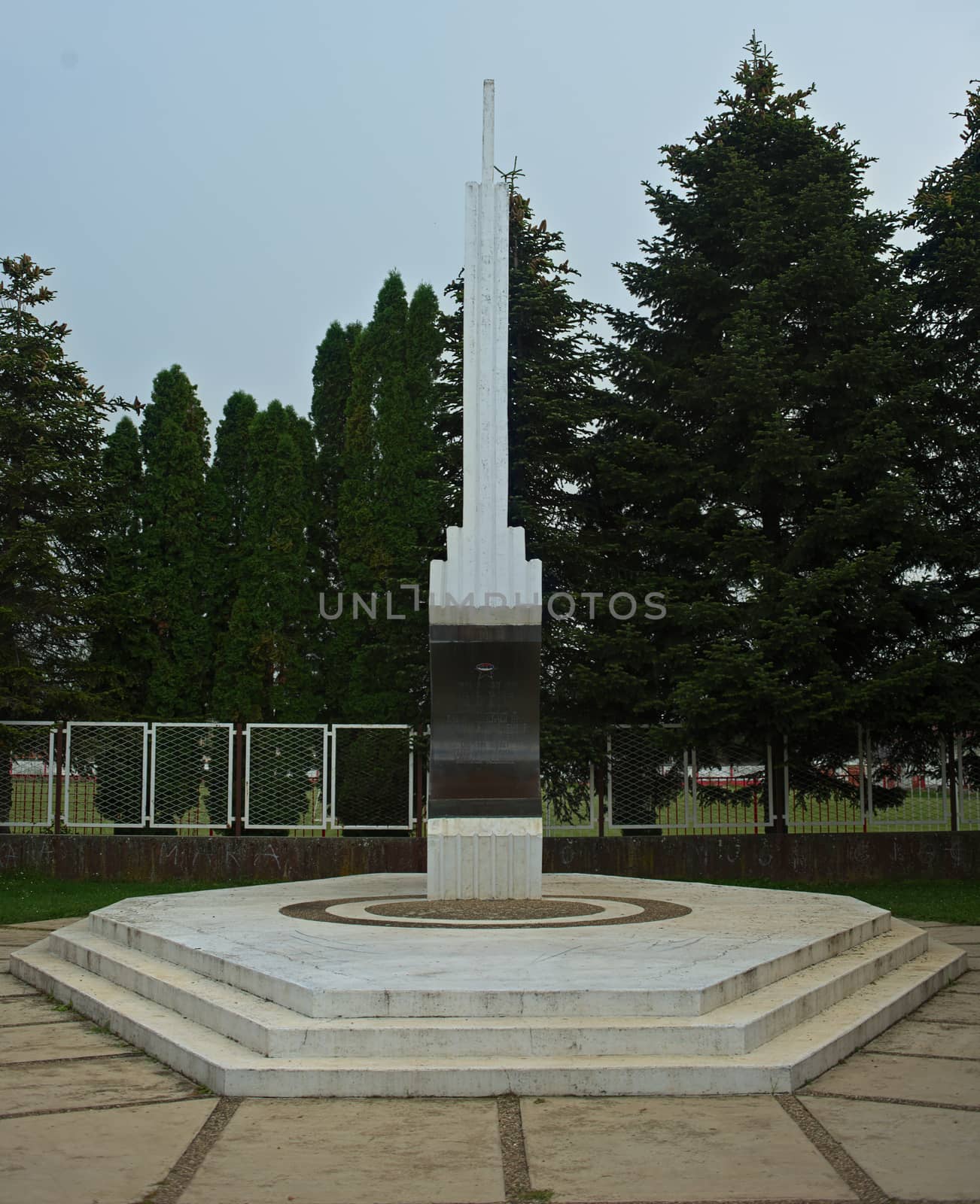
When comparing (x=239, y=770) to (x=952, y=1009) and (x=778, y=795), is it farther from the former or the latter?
(x=952, y=1009)

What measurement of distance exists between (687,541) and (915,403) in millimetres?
3091

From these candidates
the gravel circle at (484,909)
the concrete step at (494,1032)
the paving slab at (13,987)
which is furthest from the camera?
the gravel circle at (484,909)

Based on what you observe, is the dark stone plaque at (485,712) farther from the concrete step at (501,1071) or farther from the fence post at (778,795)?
the fence post at (778,795)

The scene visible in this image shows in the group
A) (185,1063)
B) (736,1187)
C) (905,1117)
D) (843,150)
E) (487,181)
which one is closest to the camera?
(736,1187)

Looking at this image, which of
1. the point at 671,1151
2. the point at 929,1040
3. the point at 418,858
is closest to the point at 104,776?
the point at 418,858

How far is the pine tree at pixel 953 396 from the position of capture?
15461mm

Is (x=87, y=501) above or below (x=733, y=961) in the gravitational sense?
above

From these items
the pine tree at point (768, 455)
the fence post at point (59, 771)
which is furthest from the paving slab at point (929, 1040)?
the fence post at point (59, 771)

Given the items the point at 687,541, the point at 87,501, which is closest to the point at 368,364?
the point at 87,501

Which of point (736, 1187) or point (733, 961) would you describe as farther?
point (733, 961)

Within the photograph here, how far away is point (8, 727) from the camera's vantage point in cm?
Result: 1605

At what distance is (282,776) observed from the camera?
16234 mm

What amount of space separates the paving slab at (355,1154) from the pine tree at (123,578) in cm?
1385

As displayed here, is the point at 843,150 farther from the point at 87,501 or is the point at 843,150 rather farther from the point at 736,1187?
the point at 736,1187
